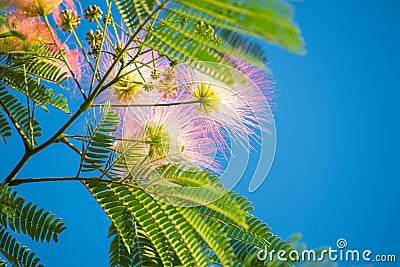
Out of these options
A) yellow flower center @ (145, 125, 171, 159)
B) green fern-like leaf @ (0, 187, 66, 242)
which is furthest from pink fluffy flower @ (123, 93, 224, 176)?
green fern-like leaf @ (0, 187, 66, 242)

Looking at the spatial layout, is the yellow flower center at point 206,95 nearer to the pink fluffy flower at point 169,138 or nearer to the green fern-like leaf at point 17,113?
the pink fluffy flower at point 169,138

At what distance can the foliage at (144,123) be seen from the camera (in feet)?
2.08

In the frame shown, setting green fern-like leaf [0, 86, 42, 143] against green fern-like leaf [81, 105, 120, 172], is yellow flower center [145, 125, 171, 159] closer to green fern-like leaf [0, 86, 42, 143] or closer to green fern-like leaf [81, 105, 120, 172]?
green fern-like leaf [81, 105, 120, 172]

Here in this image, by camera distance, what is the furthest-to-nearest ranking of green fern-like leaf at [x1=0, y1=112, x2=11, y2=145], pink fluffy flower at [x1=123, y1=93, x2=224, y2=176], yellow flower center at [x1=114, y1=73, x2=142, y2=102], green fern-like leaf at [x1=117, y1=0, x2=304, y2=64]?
green fern-like leaf at [x1=0, y1=112, x2=11, y2=145]
yellow flower center at [x1=114, y1=73, x2=142, y2=102]
pink fluffy flower at [x1=123, y1=93, x2=224, y2=176]
green fern-like leaf at [x1=117, y1=0, x2=304, y2=64]

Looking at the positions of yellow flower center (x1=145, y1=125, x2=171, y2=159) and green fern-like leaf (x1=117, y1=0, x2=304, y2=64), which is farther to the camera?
yellow flower center (x1=145, y1=125, x2=171, y2=159)

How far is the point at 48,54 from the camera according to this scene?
44.3 inches

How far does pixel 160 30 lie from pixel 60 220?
0.40 m

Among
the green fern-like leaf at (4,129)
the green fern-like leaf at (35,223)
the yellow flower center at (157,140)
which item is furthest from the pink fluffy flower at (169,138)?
the green fern-like leaf at (4,129)

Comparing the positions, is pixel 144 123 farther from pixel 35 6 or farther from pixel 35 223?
pixel 35 6

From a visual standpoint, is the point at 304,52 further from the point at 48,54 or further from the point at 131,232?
the point at 48,54

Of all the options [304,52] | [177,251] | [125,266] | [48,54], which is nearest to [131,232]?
[125,266]

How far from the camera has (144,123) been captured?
971mm

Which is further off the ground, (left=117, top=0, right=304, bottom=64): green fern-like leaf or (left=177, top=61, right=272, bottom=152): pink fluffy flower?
(left=177, top=61, right=272, bottom=152): pink fluffy flower

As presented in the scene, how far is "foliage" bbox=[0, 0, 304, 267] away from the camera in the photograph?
2.08 ft
